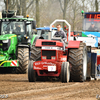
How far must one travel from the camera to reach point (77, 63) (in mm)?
8938

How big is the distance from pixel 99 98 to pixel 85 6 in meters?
43.8

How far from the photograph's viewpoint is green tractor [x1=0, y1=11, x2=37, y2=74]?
12219mm

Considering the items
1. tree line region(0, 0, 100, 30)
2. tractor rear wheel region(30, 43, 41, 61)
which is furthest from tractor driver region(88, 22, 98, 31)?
tree line region(0, 0, 100, 30)

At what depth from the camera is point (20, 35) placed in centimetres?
1324

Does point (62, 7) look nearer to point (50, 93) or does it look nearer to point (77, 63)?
point (77, 63)

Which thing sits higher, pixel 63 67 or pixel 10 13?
pixel 10 13

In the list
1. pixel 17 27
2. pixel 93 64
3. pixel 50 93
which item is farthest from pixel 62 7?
pixel 50 93

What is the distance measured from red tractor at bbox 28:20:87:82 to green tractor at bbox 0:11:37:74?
3018 millimetres

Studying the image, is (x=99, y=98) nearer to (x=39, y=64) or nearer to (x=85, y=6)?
(x=39, y=64)

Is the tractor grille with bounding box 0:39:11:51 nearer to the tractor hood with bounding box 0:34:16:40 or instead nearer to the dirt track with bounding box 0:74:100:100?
the tractor hood with bounding box 0:34:16:40

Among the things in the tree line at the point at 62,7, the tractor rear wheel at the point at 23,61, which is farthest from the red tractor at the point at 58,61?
the tree line at the point at 62,7

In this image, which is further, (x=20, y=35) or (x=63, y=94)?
(x=20, y=35)

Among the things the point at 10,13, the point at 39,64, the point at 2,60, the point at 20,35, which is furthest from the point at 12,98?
the point at 10,13

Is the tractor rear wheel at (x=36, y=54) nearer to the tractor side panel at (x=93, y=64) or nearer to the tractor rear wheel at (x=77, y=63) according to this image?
the tractor rear wheel at (x=77, y=63)
